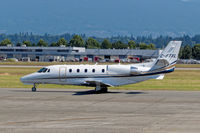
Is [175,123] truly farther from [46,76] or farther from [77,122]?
[46,76]

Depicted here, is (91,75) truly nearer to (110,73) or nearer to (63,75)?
(110,73)

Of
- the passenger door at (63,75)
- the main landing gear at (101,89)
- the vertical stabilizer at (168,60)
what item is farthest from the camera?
the passenger door at (63,75)

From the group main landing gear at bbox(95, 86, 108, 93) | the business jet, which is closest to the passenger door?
the business jet

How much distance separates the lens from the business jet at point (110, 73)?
35.2 m

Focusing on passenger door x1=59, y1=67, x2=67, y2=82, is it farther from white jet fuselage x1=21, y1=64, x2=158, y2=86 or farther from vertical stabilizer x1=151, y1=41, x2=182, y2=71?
vertical stabilizer x1=151, y1=41, x2=182, y2=71

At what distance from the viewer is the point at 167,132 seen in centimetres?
1836

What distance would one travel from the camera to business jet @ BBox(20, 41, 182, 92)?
35219 mm

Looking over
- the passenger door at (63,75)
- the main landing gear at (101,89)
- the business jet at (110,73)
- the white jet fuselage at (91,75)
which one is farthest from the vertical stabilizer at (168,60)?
the passenger door at (63,75)

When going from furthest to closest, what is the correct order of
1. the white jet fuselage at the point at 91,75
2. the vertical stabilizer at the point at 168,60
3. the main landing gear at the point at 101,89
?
the main landing gear at the point at 101,89 < the white jet fuselage at the point at 91,75 < the vertical stabilizer at the point at 168,60

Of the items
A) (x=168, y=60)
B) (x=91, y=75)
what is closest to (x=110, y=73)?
(x=91, y=75)

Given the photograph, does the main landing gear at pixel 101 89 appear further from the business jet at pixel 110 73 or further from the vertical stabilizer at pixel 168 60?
the vertical stabilizer at pixel 168 60

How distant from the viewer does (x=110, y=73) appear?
36.3 m

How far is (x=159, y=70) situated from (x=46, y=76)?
393 inches

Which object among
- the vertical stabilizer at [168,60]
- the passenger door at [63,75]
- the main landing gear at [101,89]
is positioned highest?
the vertical stabilizer at [168,60]
